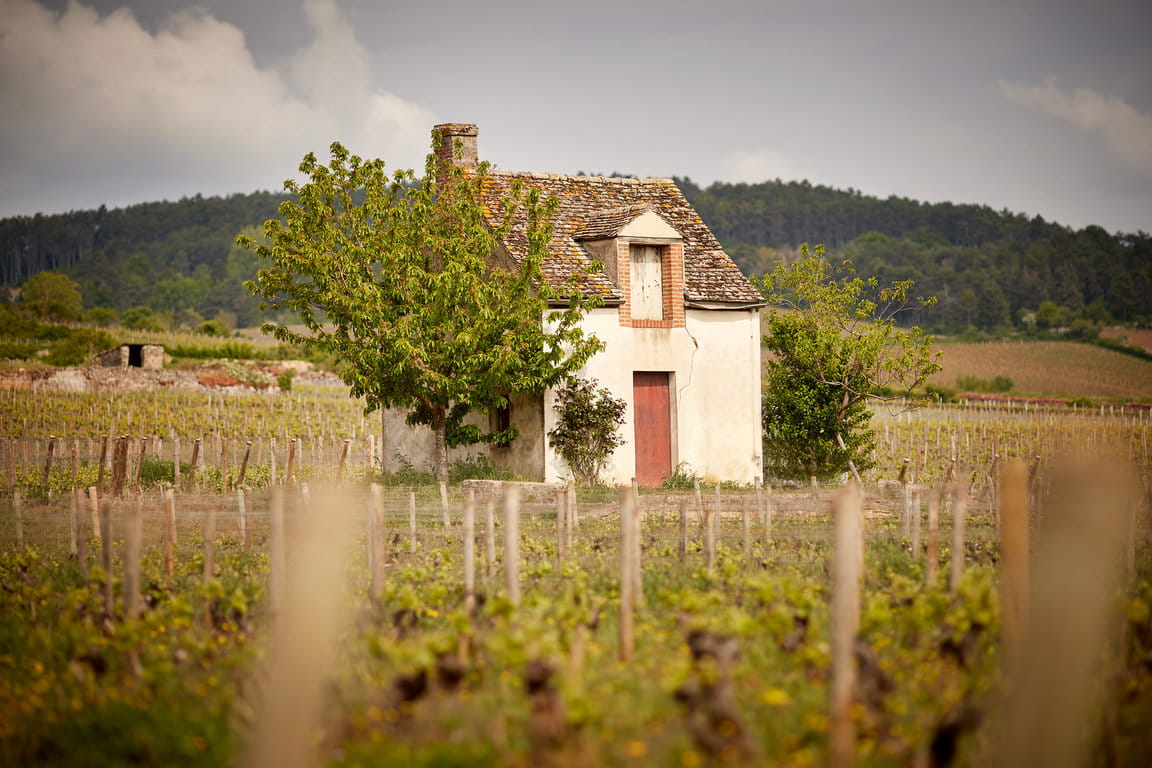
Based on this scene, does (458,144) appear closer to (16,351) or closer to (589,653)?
(589,653)

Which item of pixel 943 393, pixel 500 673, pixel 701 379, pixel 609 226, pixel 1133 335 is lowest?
pixel 500 673

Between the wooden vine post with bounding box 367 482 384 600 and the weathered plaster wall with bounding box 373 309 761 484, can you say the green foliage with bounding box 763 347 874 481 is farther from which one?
the wooden vine post with bounding box 367 482 384 600

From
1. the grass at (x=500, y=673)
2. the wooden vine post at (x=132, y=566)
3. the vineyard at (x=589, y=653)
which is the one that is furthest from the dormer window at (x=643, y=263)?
the wooden vine post at (x=132, y=566)

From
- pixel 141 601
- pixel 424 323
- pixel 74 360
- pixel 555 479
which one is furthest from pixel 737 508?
pixel 74 360

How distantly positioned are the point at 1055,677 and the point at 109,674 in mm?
6718

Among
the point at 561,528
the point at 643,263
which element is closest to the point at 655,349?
the point at 643,263

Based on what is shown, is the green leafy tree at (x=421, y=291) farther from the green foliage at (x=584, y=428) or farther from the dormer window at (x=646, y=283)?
the dormer window at (x=646, y=283)

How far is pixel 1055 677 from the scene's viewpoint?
563cm

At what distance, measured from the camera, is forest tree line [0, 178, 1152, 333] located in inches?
5025

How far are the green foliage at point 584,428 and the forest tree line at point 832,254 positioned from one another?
310 feet

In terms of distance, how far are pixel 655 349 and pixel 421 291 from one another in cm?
565

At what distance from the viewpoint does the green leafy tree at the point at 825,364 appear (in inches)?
1071

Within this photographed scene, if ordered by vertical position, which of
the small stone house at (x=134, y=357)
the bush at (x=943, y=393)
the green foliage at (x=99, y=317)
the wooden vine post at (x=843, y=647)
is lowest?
the wooden vine post at (x=843, y=647)

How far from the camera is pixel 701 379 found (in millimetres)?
26125
